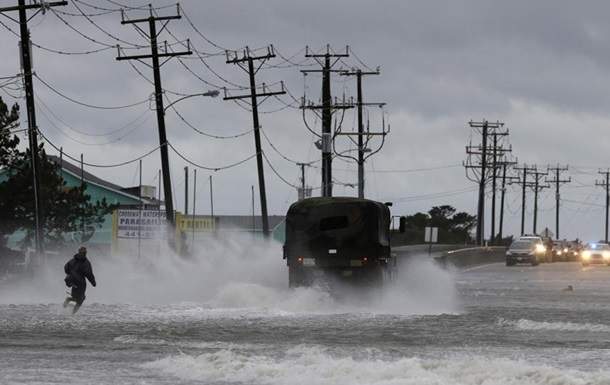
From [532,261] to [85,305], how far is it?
51936 mm

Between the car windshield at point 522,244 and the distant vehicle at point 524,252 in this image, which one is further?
the car windshield at point 522,244

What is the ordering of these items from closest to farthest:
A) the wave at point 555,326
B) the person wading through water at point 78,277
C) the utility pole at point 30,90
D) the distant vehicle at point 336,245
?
the wave at point 555,326 < the person wading through water at point 78,277 < the distant vehicle at point 336,245 < the utility pole at point 30,90

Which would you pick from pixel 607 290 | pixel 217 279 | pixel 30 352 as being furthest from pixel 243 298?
pixel 607 290

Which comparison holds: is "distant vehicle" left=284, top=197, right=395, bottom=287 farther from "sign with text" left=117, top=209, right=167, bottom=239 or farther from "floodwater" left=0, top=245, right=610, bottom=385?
"sign with text" left=117, top=209, right=167, bottom=239

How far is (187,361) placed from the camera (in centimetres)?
1845

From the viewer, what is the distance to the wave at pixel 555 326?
89.0ft

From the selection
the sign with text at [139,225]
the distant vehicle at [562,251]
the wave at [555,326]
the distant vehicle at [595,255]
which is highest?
the sign with text at [139,225]

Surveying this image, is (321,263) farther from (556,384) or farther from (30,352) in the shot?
(556,384)

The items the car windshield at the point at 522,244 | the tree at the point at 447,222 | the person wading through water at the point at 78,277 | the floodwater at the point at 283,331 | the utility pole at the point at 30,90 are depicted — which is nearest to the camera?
the floodwater at the point at 283,331

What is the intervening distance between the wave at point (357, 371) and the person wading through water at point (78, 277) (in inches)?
462

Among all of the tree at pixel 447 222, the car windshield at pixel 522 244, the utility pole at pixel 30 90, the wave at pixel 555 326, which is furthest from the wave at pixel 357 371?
the tree at pixel 447 222

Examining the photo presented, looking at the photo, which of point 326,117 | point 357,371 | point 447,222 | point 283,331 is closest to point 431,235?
point 326,117

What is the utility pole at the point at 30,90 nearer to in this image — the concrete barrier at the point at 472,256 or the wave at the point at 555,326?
the wave at the point at 555,326

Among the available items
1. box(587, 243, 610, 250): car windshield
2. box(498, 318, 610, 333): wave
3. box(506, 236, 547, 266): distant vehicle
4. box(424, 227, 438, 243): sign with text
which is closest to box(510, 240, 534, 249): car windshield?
box(506, 236, 547, 266): distant vehicle
